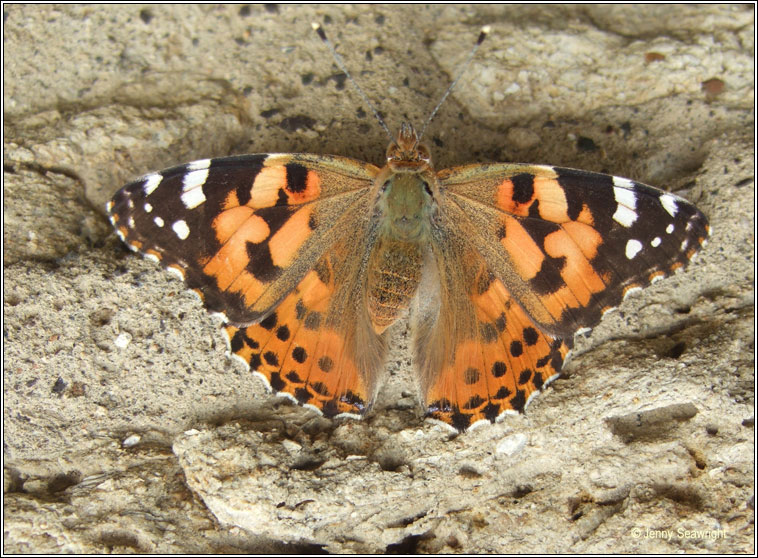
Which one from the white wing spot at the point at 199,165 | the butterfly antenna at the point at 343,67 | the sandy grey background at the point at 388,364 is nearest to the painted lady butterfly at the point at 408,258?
the white wing spot at the point at 199,165

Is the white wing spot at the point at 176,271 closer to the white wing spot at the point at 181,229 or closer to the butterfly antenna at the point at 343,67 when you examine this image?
the white wing spot at the point at 181,229

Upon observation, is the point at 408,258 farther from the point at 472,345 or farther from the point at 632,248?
A: the point at 632,248

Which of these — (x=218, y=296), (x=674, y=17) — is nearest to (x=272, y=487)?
(x=218, y=296)

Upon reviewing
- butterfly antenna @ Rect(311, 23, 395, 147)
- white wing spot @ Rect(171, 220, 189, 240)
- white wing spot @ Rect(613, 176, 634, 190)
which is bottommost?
white wing spot @ Rect(171, 220, 189, 240)

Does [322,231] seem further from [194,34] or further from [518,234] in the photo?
[194,34]

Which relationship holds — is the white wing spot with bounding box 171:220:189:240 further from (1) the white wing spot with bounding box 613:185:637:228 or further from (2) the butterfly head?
(1) the white wing spot with bounding box 613:185:637:228

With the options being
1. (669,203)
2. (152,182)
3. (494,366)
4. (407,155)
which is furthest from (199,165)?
(669,203)

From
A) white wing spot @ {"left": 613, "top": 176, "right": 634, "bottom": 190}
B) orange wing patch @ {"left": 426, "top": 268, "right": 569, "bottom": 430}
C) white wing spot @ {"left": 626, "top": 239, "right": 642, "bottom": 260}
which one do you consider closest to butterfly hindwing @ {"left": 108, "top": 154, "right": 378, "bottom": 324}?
orange wing patch @ {"left": 426, "top": 268, "right": 569, "bottom": 430}
